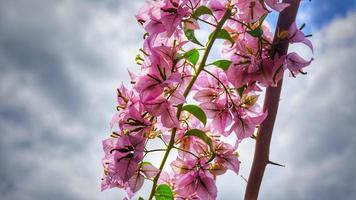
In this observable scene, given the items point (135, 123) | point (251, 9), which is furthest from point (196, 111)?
point (251, 9)

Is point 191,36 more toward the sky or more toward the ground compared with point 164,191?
Answer: more toward the sky

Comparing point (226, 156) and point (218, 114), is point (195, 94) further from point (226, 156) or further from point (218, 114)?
point (226, 156)

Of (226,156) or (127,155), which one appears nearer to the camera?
(127,155)

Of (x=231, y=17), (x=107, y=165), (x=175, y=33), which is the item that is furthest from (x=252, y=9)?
(x=107, y=165)

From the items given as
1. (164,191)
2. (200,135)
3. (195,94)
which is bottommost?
(164,191)

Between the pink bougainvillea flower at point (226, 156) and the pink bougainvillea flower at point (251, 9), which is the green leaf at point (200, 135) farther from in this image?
the pink bougainvillea flower at point (251, 9)

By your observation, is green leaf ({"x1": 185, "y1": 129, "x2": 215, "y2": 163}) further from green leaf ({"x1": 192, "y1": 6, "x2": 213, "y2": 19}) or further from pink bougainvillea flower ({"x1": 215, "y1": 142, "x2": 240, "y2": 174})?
green leaf ({"x1": 192, "y1": 6, "x2": 213, "y2": 19})

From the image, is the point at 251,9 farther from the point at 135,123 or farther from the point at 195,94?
the point at 135,123

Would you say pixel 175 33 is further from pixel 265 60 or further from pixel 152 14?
pixel 265 60
